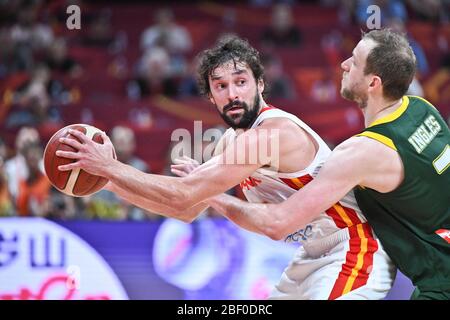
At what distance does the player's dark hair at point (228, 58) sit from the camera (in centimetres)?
466

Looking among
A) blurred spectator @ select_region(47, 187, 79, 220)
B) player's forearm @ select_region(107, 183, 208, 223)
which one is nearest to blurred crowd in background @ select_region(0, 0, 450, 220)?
blurred spectator @ select_region(47, 187, 79, 220)

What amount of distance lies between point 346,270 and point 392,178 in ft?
1.93

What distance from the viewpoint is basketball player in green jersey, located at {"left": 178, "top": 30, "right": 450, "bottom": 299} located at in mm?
3857

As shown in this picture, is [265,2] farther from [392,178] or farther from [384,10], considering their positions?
[392,178]

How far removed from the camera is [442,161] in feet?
13.3

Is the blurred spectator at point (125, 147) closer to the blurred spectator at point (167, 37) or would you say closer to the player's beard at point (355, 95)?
the blurred spectator at point (167, 37)

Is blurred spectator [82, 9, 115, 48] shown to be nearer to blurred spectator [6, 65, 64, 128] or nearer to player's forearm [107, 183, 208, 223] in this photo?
blurred spectator [6, 65, 64, 128]

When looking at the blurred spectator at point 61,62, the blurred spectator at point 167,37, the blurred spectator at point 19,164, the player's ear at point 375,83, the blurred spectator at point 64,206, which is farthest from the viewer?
the blurred spectator at point 167,37

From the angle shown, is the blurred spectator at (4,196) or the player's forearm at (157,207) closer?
the player's forearm at (157,207)

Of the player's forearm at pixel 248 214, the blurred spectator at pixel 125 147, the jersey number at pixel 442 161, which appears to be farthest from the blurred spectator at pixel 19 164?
the jersey number at pixel 442 161

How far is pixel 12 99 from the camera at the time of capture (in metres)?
10.2

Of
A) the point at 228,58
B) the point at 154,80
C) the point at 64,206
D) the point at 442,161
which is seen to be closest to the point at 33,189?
the point at 64,206

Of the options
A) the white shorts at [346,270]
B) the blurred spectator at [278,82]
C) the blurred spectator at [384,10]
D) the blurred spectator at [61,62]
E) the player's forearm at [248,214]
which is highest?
the blurred spectator at [384,10]
